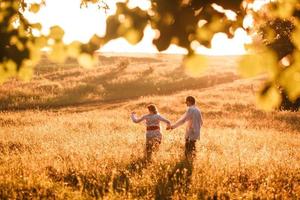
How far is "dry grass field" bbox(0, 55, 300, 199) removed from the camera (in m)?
8.90

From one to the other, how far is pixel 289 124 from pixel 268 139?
723 cm

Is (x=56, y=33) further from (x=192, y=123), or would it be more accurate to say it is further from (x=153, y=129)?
(x=153, y=129)

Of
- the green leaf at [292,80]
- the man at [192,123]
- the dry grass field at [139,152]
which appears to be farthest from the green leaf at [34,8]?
the man at [192,123]

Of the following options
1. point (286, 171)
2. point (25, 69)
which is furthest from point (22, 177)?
point (25, 69)

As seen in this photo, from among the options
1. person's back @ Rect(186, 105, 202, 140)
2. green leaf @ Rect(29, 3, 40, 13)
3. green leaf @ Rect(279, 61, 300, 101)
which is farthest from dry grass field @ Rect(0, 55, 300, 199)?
green leaf @ Rect(29, 3, 40, 13)

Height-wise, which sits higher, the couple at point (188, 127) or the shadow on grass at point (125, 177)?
the couple at point (188, 127)

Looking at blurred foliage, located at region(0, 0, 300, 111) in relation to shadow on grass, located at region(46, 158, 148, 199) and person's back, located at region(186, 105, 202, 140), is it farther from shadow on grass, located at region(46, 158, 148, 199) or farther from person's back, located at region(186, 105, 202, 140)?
person's back, located at region(186, 105, 202, 140)

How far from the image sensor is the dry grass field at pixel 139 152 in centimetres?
890

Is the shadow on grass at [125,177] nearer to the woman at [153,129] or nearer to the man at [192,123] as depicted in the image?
the woman at [153,129]

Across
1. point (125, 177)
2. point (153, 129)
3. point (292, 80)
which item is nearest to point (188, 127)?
point (153, 129)

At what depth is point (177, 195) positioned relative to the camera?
26.1 feet

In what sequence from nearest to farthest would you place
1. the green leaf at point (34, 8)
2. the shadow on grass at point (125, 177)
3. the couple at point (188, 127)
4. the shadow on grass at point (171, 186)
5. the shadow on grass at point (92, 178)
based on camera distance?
the green leaf at point (34, 8) → the shadow on grass at point (171, 186) → the shadow on grass at point (125, 177) → the shadow on grass at point (92, 178) → the couple at point (188, 127)

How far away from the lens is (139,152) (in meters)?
12.6

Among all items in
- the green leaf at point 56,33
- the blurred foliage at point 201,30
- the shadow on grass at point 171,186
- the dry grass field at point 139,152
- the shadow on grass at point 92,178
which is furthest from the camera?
the shadow on grass at point 92,178
